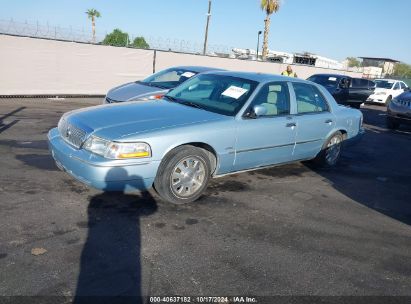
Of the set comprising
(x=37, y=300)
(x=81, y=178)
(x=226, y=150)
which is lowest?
(x=37, y=300)

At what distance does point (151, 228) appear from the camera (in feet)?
13.6

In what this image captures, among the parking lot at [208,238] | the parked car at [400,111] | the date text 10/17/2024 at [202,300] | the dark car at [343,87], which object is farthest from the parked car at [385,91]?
the date text 10/17/2024 at [202,300]

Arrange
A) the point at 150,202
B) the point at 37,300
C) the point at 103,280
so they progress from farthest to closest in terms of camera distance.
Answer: the point at 150,202 → the point at 103,280 → the point at 37,300

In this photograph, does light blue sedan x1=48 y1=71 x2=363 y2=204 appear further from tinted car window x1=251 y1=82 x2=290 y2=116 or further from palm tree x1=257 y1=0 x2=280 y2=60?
palm tree x1=257 y1=0 x2=280 y2=60

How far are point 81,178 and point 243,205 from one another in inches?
76.6

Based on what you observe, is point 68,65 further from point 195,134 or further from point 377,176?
point 377,176

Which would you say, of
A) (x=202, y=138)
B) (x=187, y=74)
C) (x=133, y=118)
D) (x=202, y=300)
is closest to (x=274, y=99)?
(x=202, y=138)

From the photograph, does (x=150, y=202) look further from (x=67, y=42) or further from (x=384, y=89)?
(x=384, y=89)

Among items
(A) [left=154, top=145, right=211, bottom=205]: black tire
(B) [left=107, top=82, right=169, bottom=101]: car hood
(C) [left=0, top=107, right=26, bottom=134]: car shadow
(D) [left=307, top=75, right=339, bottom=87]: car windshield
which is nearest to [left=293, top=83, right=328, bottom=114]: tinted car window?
(A) [left=154, top=145, right=211, bottom=205]: black tire

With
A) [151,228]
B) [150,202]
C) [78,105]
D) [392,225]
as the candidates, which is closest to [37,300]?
[151,228]

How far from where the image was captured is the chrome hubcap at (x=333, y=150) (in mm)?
6918

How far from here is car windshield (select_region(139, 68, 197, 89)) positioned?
9758 mm

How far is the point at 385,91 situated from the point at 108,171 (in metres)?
21.8

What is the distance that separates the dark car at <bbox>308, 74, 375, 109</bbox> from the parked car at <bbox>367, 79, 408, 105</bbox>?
427 cm
